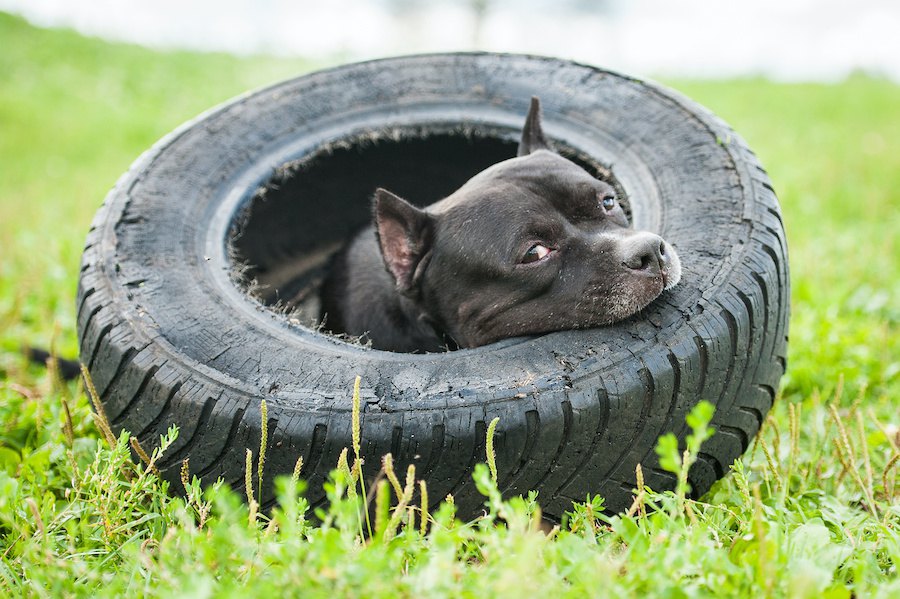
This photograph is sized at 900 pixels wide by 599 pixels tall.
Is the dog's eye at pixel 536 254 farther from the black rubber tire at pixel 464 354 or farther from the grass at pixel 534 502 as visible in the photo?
the grass at pixel 534 502

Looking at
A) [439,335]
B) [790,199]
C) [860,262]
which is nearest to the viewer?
[439,335]

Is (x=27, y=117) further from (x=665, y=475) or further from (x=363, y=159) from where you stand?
(x=665, y=475)

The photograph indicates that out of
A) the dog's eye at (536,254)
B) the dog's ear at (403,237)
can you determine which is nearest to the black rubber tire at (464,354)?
the dog's eye at (536,254)

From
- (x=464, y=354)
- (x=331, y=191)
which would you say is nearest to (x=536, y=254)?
(x=464, y=354)

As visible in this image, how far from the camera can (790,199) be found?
7727mm

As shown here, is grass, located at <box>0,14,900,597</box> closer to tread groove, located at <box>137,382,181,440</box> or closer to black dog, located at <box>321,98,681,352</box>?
tread groove, located at <box>137,382,181,440</box>

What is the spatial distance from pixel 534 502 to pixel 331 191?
2.95 metres

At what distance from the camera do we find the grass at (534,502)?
6.42 ft

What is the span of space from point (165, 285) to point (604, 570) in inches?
89.9

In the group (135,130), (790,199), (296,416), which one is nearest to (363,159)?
(296,416)

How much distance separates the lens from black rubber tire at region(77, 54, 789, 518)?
2744 mm

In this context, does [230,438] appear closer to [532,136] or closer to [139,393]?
[139,393]

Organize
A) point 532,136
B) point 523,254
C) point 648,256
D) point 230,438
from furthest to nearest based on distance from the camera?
point 532,136, point 523,254, point 648,256, point 230,438

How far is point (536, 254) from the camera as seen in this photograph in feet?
11.3
